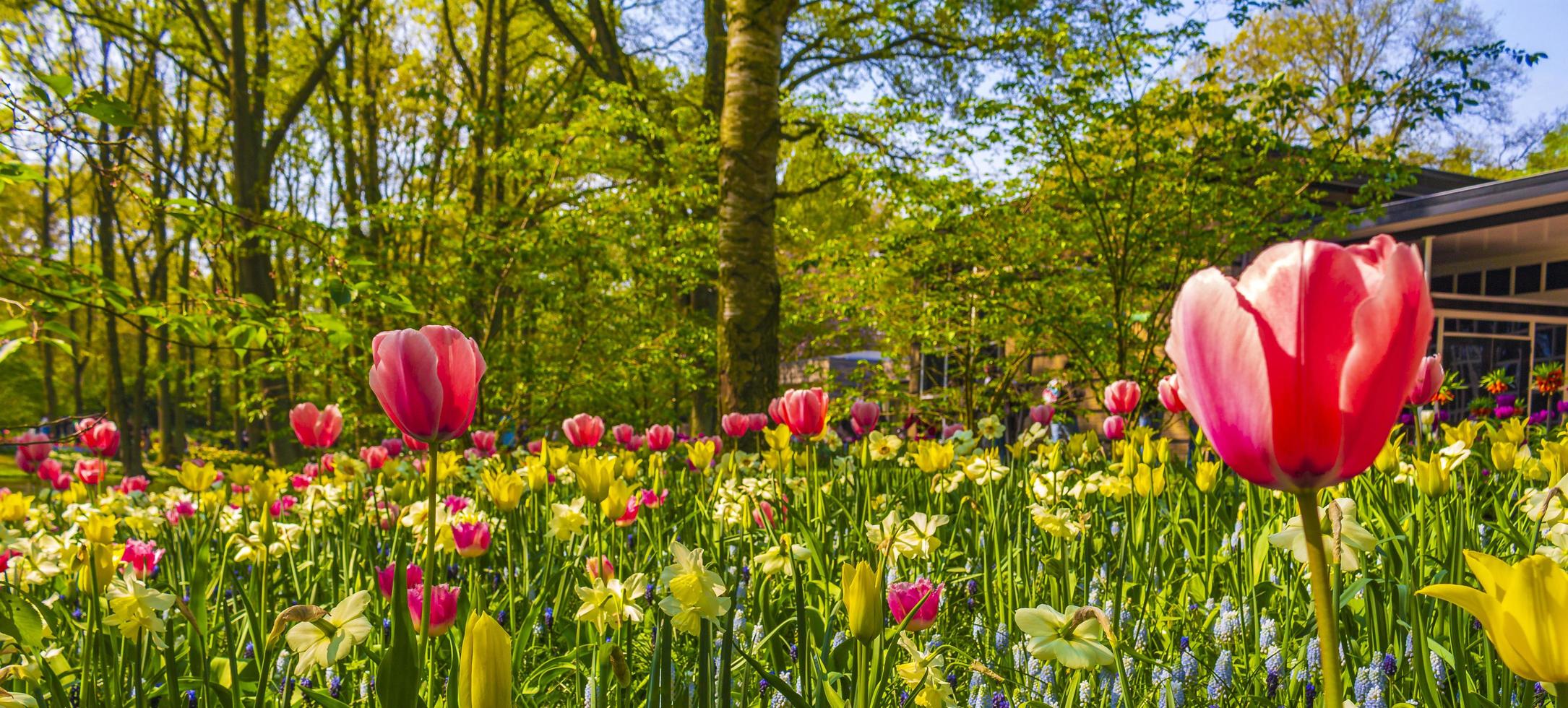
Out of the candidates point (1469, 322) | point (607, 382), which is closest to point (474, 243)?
point (607, 382)

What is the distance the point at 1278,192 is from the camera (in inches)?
279

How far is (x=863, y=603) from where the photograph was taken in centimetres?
102

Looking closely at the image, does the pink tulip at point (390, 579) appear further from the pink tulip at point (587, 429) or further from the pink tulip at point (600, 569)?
the pink tulip at point (587, 429)

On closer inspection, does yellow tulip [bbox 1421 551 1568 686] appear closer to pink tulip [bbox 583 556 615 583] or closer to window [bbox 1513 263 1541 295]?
pink tulip [bbox 583 556 615 583]

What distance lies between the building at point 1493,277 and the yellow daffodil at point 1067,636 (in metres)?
13.6

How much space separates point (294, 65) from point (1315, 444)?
604 inches

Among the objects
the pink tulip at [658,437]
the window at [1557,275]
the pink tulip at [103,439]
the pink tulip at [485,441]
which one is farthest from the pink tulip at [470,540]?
the window at [1557,275]

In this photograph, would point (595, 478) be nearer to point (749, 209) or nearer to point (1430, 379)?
point (1430, 379)

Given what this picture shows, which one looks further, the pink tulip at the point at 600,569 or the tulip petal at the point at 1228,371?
the pink tulip at the point at 600,569

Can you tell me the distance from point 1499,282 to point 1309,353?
16.6 meters

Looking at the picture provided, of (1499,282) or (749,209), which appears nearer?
(749,209)

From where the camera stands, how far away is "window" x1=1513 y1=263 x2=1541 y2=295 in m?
13.3

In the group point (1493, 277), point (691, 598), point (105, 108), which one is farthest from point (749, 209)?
point (1493, 277)

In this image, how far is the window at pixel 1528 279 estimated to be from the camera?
43.5 ft
